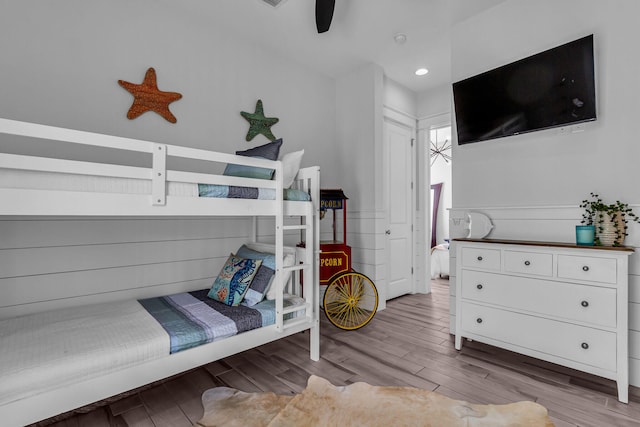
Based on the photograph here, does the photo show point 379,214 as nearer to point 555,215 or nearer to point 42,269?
point 555,215

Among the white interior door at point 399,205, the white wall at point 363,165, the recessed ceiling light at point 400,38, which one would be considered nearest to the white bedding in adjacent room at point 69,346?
the white wall at point 363,165

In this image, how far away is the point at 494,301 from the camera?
2232 mm

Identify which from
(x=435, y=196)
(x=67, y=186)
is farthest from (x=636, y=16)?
(x=435, y=196)

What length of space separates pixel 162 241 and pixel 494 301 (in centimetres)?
251

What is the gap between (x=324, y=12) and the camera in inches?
83.2

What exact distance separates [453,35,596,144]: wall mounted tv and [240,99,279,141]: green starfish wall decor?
173cm

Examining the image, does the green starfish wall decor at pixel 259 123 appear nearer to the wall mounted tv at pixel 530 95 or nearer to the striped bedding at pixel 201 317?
the striped bedding at pixel 201 317

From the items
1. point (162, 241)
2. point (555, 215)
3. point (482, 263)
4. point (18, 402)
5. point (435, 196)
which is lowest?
point (18, 402)

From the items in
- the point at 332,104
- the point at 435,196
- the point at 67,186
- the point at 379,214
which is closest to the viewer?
the point at 67,186

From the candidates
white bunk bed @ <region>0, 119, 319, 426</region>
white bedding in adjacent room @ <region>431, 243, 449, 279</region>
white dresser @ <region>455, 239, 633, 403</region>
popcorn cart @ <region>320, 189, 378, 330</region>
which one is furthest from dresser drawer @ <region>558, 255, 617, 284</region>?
white bedding in adjacent room @ <region>431, 243, 449, 279</region>

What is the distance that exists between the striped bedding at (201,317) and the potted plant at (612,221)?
1998 millimetres

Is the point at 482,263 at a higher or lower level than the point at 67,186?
lower

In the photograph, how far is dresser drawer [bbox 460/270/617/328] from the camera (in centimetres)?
181

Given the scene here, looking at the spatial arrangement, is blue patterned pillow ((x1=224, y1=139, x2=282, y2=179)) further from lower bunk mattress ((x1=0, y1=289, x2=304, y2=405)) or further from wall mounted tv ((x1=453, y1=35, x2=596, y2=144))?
wall mounted tv ((x1=453, y1=35, x2=596, y2=144))
